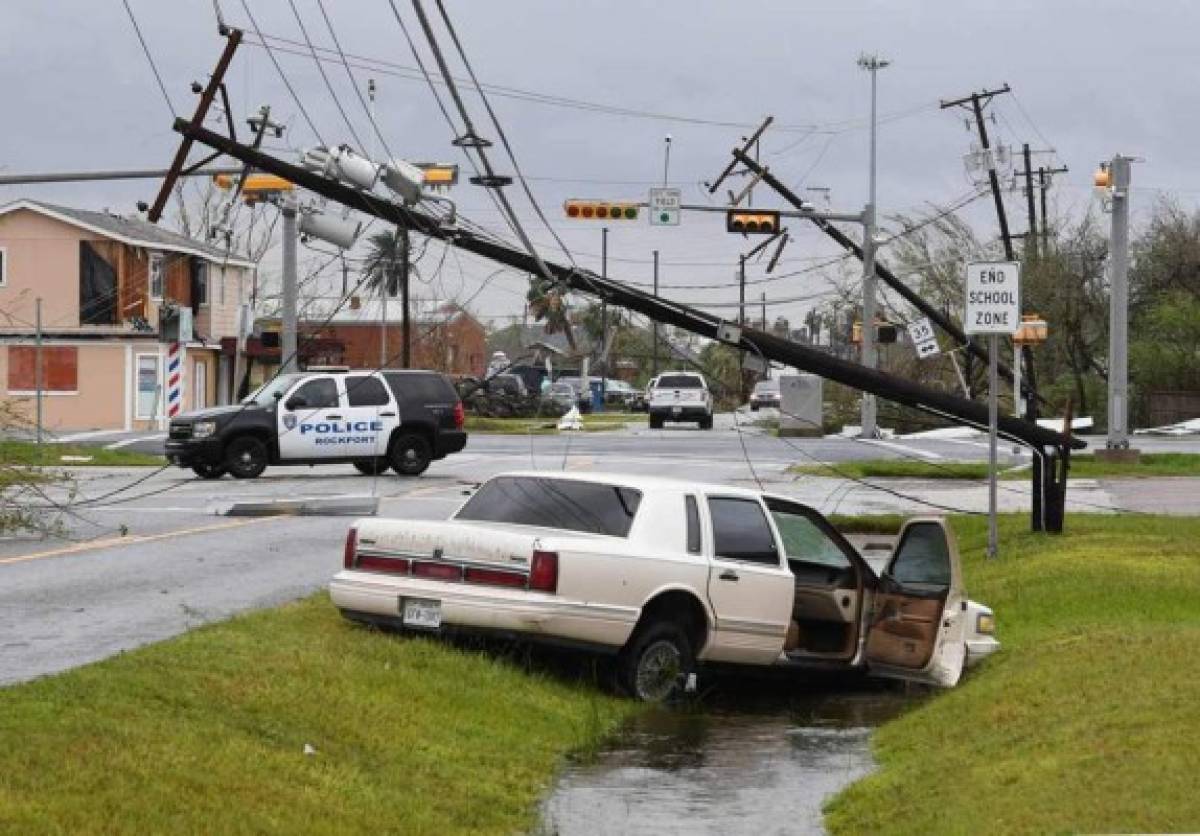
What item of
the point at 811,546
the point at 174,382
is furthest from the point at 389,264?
the point at 174,382

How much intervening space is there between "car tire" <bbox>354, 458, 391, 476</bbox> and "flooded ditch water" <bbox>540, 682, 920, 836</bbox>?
828 inches

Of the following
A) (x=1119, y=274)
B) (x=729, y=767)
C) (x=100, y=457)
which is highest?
(x=1119, y=274)

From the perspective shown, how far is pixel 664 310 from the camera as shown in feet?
61.3

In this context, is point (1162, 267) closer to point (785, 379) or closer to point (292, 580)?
point (785, 379)

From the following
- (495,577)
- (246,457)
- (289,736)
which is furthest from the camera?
(246,457)

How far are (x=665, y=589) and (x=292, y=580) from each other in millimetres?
6116

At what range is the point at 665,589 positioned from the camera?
492 inches

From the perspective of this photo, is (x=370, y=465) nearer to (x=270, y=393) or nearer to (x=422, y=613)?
(x=270, y=393)

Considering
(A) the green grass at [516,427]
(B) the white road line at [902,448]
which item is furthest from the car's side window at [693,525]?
(A) the green grass at [516,427]

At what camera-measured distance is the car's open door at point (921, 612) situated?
1337 centimetres

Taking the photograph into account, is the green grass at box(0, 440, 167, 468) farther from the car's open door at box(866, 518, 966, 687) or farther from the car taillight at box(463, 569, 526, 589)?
the car taillight at box(463, 569, 526, 589)

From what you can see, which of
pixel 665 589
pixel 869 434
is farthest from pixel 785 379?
pixel 665 589

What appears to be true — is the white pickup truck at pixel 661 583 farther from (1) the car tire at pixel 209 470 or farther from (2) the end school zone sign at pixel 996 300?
(1) the car tire at pixel 209 470

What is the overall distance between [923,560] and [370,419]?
21078 millimetres
